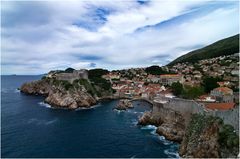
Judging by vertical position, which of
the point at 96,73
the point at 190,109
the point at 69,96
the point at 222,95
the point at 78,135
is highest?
the point at 96,73

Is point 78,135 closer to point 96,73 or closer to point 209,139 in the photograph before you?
point 209,139

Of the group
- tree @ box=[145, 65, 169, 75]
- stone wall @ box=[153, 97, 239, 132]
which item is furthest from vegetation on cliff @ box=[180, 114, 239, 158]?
tree @ box=[145, 65, 169, 75]

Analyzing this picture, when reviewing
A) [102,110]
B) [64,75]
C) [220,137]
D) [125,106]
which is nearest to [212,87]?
[125,106]

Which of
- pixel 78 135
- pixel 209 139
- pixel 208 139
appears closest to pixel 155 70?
pixel 78 135

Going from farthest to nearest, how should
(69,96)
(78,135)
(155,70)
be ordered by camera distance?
1. (155,70)
2. (69,96)
3. (78,135)

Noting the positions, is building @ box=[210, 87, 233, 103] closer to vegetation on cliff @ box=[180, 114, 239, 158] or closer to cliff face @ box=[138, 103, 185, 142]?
cliff face @ box=[138, 103, 185, 142]

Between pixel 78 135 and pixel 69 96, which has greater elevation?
pixel 69 96

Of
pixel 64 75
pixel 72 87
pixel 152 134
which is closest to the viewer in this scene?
pixel 152 134

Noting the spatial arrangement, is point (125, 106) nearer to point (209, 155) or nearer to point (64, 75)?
point (64, 75)

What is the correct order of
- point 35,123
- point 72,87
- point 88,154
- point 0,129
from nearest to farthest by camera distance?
point 88,154
point 0,129
point 35,123
point 72,87
